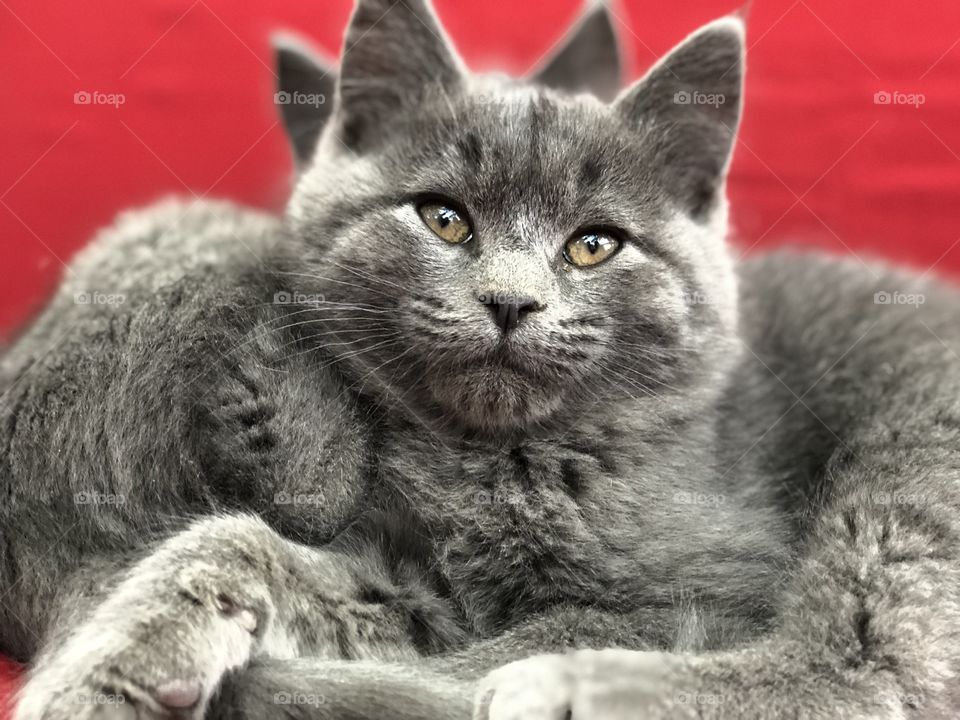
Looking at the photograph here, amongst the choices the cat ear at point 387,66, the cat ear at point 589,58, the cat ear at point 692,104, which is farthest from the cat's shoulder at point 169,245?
the cat ear at point 589,58

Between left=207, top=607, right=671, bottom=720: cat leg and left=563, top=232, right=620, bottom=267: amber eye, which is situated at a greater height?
left=563, top=232, right=620, bottom=267: amber eye

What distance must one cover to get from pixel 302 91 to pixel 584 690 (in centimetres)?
145

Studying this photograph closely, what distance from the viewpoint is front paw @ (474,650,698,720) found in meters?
1.16

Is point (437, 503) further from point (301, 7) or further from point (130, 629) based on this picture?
point (301, 7)

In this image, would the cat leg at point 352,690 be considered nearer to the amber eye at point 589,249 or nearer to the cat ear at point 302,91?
the amber eye at point 589,249

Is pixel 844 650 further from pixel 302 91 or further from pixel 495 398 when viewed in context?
pixel 302 91

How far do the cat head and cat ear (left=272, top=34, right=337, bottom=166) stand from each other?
0.36 meters

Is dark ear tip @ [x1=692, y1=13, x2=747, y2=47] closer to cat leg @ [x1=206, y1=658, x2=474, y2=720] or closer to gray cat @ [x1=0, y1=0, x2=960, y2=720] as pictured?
gray cat @ [x1=0, y1=0, x2=960, y2=720]

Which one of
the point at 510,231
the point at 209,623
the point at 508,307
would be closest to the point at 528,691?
the point at 209,623

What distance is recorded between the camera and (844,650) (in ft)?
4.32

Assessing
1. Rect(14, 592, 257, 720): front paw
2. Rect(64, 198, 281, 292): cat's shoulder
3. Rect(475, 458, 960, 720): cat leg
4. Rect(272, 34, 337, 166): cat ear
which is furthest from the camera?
Rect(272, 34, 337, 166): cat ear

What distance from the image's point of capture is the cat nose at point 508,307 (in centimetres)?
131

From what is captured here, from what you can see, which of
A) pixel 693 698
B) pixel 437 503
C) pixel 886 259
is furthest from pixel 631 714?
pixel 886 259

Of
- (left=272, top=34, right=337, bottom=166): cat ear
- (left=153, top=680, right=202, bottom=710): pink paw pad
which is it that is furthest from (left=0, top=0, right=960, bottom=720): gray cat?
(left=272, top=34, right=337, bottom=166): cat ear
